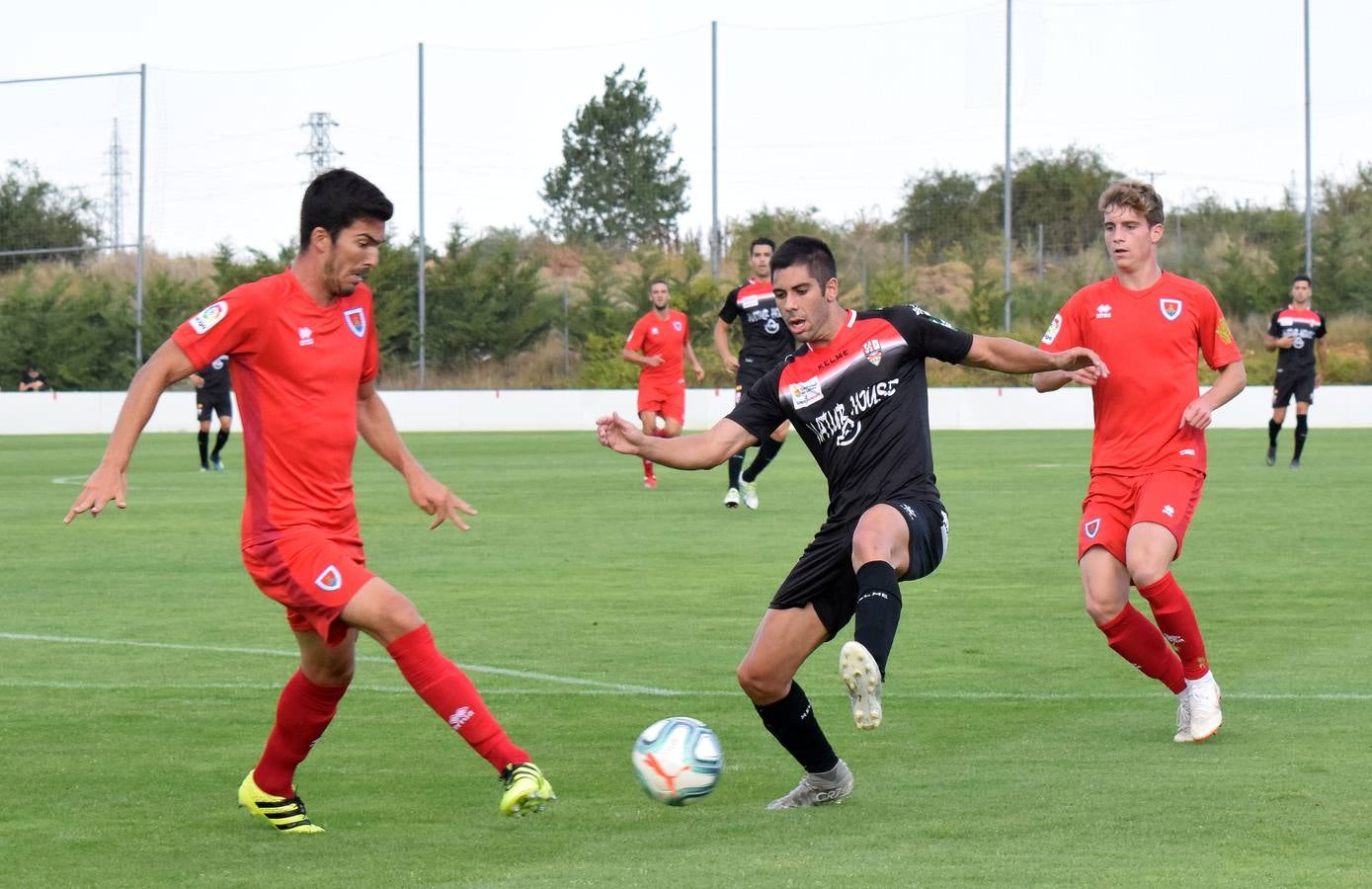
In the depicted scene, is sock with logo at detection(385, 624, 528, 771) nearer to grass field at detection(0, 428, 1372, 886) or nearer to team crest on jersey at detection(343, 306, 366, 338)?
grass field at detection(0, 428, 1372, 886)

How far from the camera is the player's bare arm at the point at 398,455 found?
20.0 ft

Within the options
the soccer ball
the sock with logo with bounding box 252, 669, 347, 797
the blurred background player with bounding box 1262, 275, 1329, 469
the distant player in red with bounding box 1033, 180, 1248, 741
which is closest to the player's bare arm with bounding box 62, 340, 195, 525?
the sock with logo with bounding box 252, 669, 347, 797

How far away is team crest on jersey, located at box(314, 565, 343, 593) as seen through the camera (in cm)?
557

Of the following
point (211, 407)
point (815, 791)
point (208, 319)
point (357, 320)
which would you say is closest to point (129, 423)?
point (208, 319)

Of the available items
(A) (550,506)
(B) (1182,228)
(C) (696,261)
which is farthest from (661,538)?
(B) (1182,228)

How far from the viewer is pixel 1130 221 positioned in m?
7.53

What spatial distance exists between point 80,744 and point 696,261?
132 feet

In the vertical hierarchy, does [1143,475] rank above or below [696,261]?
below

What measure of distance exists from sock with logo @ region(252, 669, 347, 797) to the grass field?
0.16 metres

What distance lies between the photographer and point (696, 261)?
46.9 meters

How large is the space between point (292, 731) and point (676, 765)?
120 centimetres

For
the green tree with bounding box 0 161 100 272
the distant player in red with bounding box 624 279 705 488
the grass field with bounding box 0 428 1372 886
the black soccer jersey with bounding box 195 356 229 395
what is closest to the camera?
the grass field with bounding box 0 428 1372 886

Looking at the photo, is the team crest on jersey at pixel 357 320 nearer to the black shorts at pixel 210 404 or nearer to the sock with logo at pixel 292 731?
the sock with logo at pixel 292 731

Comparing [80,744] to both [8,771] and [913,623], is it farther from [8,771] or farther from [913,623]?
[913,623]
